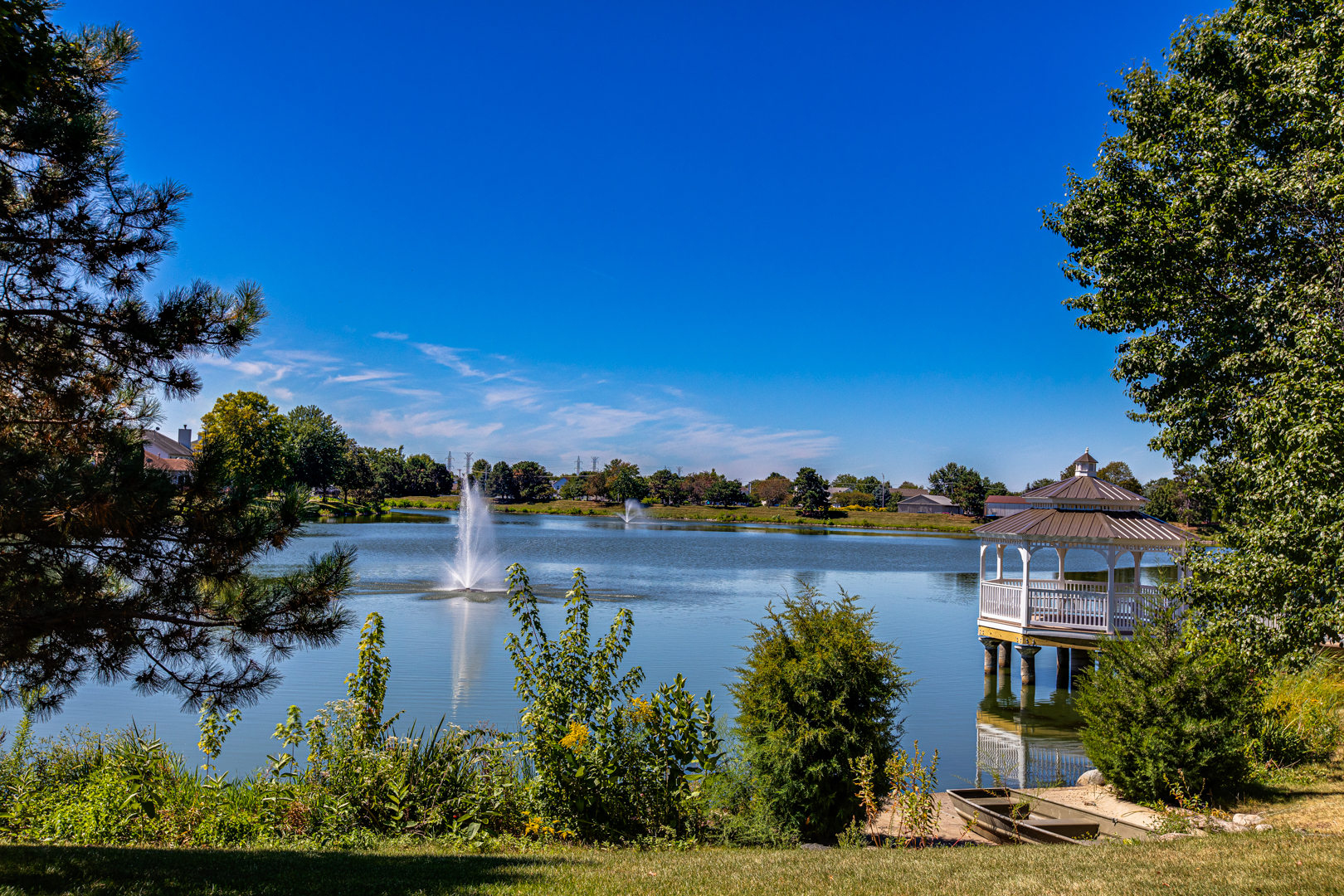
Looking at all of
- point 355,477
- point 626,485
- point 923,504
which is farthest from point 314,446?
point 923,504

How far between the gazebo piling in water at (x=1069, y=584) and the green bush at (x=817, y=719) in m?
10.3

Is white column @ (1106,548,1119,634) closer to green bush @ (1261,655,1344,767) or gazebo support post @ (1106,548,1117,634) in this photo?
gazebo support post @ (1106,548,1117,634)

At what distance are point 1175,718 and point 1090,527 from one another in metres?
8.98

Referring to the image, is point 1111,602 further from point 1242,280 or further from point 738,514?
point 738,514

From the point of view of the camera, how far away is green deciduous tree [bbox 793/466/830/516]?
11369 centimetres

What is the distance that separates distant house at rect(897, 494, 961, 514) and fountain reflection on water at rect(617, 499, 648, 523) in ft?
145

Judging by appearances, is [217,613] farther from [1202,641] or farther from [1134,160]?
[1134,160]

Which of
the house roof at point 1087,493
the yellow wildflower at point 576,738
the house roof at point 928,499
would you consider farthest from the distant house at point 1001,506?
the yellow wildflower at point 576,738

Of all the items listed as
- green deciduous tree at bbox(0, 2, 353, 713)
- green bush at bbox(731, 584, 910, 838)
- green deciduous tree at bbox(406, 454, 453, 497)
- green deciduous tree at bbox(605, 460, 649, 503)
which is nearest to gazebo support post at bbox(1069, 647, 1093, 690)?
green bush at bbox(731, 584, 910, 838)

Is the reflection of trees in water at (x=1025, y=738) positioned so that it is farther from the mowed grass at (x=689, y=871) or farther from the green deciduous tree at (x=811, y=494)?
the green deciduous tree at (x=811, y=494)

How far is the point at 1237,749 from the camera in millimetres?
8992

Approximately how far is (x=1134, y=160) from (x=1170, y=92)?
47.7 inches

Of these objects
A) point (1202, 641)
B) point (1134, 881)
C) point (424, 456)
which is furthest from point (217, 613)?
point (424, 456)

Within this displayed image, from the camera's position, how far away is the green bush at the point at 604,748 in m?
7.31
